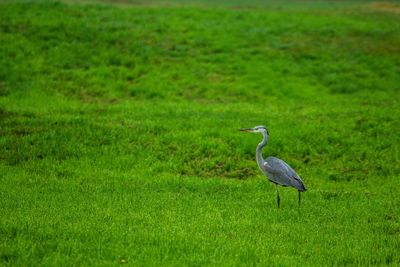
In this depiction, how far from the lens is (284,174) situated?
14.7m

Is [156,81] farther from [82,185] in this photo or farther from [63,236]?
[63,236]

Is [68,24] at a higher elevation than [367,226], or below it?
higher

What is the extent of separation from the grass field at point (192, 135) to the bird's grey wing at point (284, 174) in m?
0.70

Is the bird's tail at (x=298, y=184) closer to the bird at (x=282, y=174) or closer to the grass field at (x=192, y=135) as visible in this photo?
the bird at (x=282, y=174)

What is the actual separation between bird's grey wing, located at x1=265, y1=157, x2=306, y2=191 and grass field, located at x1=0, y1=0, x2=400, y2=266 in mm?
697

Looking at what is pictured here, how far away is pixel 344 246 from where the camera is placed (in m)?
11.7

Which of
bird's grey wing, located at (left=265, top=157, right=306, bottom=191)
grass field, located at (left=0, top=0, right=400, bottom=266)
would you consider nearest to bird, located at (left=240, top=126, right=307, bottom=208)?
bird's grey wing, located at (left=265, top=157, right=306, bottom=191)

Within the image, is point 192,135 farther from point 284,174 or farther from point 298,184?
point 298,184

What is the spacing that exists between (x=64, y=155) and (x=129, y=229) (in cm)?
804

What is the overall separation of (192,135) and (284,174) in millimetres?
7153

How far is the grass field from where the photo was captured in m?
11.6

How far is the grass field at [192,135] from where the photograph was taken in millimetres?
11633

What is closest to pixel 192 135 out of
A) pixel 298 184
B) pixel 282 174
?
pixel 282 174

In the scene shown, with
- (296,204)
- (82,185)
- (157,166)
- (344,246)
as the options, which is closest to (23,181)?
(82,185)
